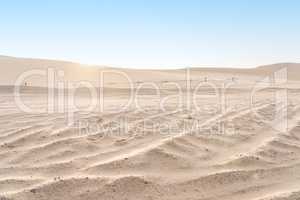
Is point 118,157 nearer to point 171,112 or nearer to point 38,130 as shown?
point 38,130

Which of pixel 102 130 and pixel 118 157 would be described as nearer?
pixel 118 157

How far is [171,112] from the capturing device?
577 centimetres

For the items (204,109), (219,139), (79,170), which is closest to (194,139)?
(219,139)

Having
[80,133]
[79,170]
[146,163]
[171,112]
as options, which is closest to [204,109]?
[171,112]

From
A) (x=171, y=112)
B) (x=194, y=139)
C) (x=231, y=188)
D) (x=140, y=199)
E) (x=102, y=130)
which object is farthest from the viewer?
(x=171, y=112)

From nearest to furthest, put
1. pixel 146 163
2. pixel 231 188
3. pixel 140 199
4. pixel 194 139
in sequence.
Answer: pixel 140 199, pixel 231 188, pixel 146 163, pixel 194 139

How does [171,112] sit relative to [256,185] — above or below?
above

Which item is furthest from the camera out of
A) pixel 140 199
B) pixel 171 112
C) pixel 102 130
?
pixel 171 112

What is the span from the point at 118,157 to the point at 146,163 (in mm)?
269

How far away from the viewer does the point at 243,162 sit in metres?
3.54

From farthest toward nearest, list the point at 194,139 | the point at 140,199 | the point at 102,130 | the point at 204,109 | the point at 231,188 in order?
the point at 204,109 → the point at 102,130 → the point at 194,139 → the point at 231,188 → the point at 140,199

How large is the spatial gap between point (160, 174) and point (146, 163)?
0.23m

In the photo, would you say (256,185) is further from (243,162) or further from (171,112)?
(171,112)

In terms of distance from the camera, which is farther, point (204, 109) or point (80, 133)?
point (204, 109)
